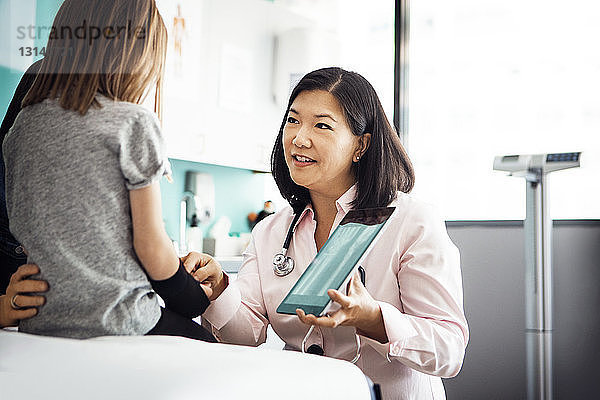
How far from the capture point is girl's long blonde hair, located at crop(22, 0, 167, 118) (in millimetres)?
904

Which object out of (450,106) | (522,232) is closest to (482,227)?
(522,232)

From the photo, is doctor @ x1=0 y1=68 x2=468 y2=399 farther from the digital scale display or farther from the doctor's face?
the digital scale display

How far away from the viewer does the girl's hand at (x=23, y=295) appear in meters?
0.88

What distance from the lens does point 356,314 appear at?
1.10 meters

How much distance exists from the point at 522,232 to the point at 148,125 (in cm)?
204

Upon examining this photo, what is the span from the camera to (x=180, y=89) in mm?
1416

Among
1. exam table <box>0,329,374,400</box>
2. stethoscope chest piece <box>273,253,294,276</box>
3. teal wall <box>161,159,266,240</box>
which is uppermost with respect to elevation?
teal wall <box>161,159,266,240</box>

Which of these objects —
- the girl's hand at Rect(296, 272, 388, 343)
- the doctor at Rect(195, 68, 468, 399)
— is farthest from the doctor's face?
the girl's hand at Rect(296, 272, 388, 343)

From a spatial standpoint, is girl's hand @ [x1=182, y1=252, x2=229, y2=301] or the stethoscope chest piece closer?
girl's hand @ [x1=182, y1=252, x2=229, y2=301]

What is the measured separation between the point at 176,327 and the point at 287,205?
0.69 m

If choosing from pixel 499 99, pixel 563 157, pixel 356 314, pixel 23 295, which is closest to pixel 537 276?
pixel 563 157

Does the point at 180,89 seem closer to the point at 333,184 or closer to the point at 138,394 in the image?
the point at 333,184

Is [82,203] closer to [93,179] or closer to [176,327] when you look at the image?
[93,179]

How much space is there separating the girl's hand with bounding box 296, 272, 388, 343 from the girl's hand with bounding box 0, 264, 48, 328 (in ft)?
1.21
